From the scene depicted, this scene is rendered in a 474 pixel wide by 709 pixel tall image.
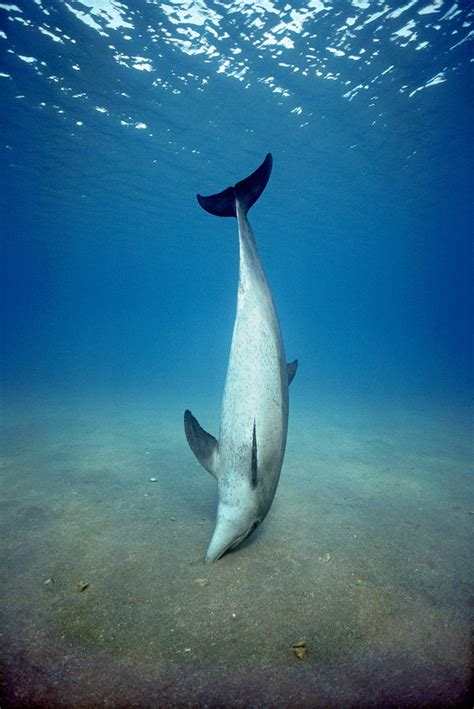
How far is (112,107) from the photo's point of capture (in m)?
17.8

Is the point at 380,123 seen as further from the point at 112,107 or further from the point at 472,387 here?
the point at 472,387

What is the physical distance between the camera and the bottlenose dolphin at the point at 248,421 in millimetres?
3891

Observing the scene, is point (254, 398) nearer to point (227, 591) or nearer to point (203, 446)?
point (203, 446)

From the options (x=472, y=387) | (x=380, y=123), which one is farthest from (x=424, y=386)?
(x=380, y=123)

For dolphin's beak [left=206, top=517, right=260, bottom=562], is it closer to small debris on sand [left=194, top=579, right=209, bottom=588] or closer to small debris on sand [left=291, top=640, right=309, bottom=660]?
small debris on sand [left=194, top=579, right=209, bottom=588]

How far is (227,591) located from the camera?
136 inches

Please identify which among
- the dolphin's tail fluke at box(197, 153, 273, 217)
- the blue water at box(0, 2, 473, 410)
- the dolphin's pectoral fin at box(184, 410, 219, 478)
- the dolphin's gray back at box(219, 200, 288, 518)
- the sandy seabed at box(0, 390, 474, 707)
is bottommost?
the sandy seabed at box(0, 390, 474, 707)

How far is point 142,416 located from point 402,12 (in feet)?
57.8

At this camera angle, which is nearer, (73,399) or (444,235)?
(73,399)

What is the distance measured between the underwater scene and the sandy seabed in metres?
0.02

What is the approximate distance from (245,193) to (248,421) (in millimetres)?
3202

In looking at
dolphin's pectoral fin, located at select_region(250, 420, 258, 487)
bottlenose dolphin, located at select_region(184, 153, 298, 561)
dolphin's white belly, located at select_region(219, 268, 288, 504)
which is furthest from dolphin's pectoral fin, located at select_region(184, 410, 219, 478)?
dolphin's pectoral fin, located at select_region(250, 420, 258, 487)

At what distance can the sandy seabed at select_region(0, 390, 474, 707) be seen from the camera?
2494 millimetres

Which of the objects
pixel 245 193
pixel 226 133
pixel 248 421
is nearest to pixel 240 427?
pixel 248 421
